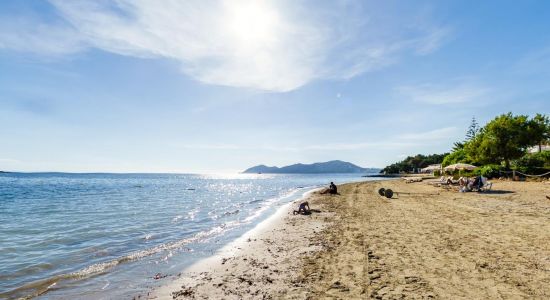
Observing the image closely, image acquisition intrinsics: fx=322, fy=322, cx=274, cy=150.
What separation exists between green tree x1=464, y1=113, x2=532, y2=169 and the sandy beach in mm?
33270

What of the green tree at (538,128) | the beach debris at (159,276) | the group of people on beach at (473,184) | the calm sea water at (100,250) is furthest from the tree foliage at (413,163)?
the beach debris at (159,276)

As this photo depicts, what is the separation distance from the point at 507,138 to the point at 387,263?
43427 millimetres

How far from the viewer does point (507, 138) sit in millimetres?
41312

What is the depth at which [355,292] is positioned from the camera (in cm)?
602

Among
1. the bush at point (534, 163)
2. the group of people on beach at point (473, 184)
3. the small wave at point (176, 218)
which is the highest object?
the bush at point (534, 163)

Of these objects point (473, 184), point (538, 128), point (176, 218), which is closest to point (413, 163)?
point (538, 128)

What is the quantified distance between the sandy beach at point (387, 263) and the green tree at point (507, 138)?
33.3 meters

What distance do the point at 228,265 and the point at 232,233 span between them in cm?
546

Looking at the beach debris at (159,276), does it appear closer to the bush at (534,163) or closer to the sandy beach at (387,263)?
the sandy beach at (387,263)

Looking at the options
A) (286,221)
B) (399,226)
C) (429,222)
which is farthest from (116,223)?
(429,222)

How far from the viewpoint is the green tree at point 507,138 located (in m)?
40.8

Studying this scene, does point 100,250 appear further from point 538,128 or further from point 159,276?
point 538,128

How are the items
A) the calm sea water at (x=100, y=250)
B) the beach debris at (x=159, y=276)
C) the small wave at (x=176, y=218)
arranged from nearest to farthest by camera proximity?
the calm sea water at (x=100, y=250) < the beach debris at (x=159, y=276) < the small wave at (x=176, y=218)

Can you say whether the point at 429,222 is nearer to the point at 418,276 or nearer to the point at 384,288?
the point at 418,276
